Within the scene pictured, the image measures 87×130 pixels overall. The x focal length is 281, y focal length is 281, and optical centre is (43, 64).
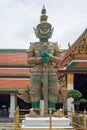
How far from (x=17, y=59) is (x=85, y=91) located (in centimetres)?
602

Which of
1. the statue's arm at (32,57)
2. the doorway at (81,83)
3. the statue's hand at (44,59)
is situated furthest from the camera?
the doorway at (81,83)

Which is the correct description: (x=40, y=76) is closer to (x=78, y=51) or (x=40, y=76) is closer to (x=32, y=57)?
(x=32, y=57)

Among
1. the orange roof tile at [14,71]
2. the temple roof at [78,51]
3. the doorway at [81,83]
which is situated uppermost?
the temple roof at [78,51]

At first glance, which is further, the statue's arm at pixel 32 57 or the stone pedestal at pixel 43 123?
the statue's arm at pixel 32 57

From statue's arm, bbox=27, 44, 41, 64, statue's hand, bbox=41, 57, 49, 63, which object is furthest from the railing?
statue's hand, bbox=41, 57, 49, 63

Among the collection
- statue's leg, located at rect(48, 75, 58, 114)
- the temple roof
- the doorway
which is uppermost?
the temple roof

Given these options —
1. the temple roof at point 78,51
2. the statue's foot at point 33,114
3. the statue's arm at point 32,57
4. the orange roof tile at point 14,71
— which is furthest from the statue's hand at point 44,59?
the orange roof tile at point 14,71

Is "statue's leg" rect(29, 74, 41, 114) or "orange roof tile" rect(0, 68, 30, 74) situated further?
"orange roof tile" rect(0, 68, 30, 74)

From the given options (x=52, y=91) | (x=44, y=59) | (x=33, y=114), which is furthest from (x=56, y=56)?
(x=33, y=114)

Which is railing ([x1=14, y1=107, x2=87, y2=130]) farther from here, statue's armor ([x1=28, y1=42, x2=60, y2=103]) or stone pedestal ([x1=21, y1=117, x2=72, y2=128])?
statue's armor ([x1=28, y1=42, x2=60, y2=103])

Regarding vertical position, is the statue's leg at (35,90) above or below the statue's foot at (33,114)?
above

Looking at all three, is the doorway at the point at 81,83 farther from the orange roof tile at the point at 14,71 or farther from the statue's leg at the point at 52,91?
the statue's leg at the point at 52,91

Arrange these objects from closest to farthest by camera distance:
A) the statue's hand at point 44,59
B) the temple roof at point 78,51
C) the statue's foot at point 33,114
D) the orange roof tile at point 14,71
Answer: the statue's foot at point 33,114, the statue's hand at point 44,59, the temple roof at point 78,51, the orange roof tile at point 14,71

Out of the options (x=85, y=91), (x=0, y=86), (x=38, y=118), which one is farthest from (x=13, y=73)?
(x=38, y=118)
